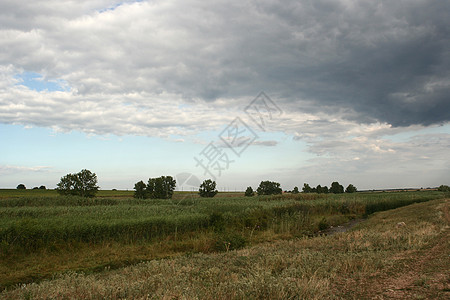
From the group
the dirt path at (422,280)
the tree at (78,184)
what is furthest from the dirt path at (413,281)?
the tree at (78,184)

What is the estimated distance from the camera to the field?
18.0ft

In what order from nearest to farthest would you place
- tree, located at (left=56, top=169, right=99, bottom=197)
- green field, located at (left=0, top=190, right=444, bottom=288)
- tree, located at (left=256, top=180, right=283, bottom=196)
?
1. green field, located at (left=0, top=190, right=444, bottom=288)
2. tree, located at (left=56, top=169, right=99, bottom=197)
3. tree, located at (left=256, top=180, right=283, bottom=196)

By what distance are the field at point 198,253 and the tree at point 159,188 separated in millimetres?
31473

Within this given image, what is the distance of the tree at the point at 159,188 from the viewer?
62500mm

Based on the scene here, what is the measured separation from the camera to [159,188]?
207 ft

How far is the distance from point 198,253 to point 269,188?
71645 mm

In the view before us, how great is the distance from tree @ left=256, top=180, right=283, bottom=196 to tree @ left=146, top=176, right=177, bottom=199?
30420 mm

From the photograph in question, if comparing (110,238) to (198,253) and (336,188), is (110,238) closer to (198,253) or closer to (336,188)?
(198,253)

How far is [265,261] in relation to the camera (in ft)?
24.8

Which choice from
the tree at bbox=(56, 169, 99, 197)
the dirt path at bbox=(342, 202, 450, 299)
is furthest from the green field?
the tree at bbox=(56, 169, 99, 197)

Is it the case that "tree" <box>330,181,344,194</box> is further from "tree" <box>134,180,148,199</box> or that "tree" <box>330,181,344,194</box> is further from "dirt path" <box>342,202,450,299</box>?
"dirt path" <box>342,202,450,299</box>

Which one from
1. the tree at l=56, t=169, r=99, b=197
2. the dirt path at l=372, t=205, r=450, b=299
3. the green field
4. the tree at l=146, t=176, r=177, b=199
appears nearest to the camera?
the dirt path at l=372, t=205, r=450, b=299

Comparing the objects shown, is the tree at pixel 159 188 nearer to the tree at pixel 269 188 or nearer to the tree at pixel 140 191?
the tree at pixel 140 191

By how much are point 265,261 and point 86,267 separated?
29.8 ft
